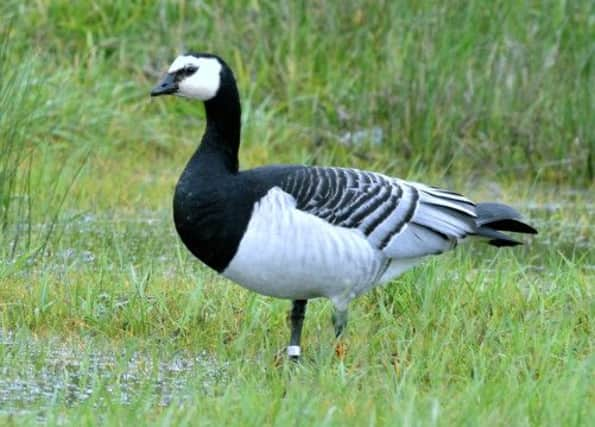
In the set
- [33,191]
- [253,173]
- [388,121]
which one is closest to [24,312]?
→ [253,173]

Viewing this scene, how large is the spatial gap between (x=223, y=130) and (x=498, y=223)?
131cm

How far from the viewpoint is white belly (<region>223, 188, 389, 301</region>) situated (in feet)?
18.6

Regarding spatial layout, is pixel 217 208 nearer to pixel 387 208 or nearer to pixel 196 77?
pixel 196 77

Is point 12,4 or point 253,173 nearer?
point 253,173

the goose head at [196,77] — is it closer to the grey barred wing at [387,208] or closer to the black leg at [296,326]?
the grey barred wing at [387,208]

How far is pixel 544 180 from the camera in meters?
10.0

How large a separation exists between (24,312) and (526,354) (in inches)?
87.7

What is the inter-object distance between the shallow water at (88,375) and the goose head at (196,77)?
112 cm

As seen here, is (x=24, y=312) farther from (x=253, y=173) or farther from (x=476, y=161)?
(x=476, y=161)

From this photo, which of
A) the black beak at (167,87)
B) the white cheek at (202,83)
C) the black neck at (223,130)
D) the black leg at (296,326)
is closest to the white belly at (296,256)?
the black leg at (296,326)

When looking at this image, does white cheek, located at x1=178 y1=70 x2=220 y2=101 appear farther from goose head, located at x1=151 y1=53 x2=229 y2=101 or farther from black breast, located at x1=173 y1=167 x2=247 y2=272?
black breast, located at x1=173 y1=167 x2=247 y2=272

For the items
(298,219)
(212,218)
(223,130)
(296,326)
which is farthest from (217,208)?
(296,326)

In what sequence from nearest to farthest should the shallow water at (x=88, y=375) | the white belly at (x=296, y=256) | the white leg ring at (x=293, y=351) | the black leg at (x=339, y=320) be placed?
1. the shallow water at (x=88, y=375)
2. the white belly at (x=296, y=256)
3. the white leg ring at (x=293, y=351)
4. the black leg at (x=339, y=320)

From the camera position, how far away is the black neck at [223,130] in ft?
19.9
